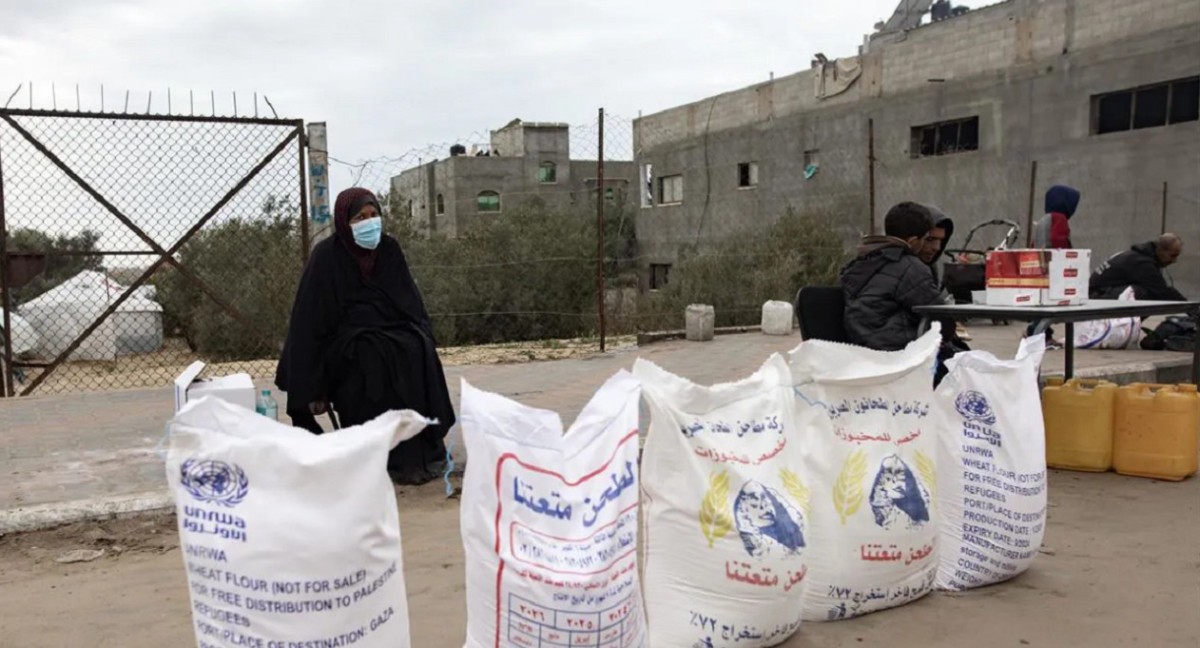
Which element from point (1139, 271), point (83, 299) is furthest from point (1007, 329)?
point (83, 299)

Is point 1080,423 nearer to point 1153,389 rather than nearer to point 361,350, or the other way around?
point 1153,389

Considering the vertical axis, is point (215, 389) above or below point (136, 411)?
above

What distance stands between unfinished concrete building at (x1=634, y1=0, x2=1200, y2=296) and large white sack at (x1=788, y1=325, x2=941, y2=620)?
8.66 m

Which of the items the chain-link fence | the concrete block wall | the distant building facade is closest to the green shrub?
the chain-link fence

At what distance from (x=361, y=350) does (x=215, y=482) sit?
8.20 ft

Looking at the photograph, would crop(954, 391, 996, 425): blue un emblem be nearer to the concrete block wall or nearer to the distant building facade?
the concrete block wall

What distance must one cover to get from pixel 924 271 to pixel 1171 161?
12.5m

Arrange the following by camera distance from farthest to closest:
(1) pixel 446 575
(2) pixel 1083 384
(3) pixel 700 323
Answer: (3) pixel 700 323 → (2) pixel 1083 384 → (1) pixel 446 575

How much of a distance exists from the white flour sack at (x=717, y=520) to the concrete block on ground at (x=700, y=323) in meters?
7.69

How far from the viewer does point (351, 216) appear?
4094 millimetres

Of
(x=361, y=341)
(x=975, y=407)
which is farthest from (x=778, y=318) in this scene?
(x=975, y=407)

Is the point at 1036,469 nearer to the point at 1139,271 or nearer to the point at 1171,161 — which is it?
the point at 1139,271

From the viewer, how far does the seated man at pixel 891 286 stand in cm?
379

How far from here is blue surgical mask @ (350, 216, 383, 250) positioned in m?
4.06
